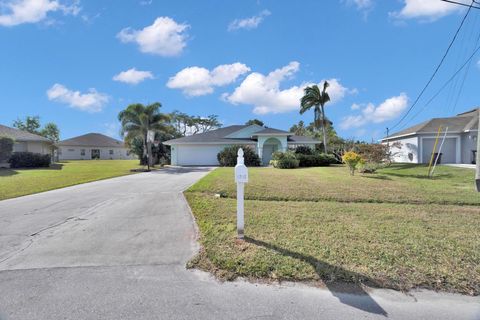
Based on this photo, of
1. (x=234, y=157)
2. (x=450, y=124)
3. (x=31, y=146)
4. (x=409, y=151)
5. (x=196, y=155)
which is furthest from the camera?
(x=196, y=155)

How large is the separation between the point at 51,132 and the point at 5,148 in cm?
3530

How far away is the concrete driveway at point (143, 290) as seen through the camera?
2.87 m

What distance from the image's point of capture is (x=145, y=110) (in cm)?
2544

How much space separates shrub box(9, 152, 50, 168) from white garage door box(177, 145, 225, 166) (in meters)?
12.0

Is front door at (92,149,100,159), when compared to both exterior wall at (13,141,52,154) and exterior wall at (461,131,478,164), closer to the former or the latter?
exterior wall at (13,141,52,154)

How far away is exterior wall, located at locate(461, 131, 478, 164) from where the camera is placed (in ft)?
68.4

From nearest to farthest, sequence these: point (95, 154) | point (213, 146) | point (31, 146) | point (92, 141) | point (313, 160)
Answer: point (313, 160)
point (31, 146)
point (213, 146)
point (95, 154)
point (92, 141)

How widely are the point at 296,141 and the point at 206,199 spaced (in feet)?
69.5

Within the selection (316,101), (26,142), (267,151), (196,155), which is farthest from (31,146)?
(316,101)

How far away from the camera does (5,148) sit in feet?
76.5

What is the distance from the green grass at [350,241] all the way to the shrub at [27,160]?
77.3 feet

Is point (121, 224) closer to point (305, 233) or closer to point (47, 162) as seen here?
point (305, 233)

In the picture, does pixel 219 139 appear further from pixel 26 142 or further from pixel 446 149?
pixel 446 149

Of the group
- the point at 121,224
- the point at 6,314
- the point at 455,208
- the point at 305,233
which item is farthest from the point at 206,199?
the point at 455,208
